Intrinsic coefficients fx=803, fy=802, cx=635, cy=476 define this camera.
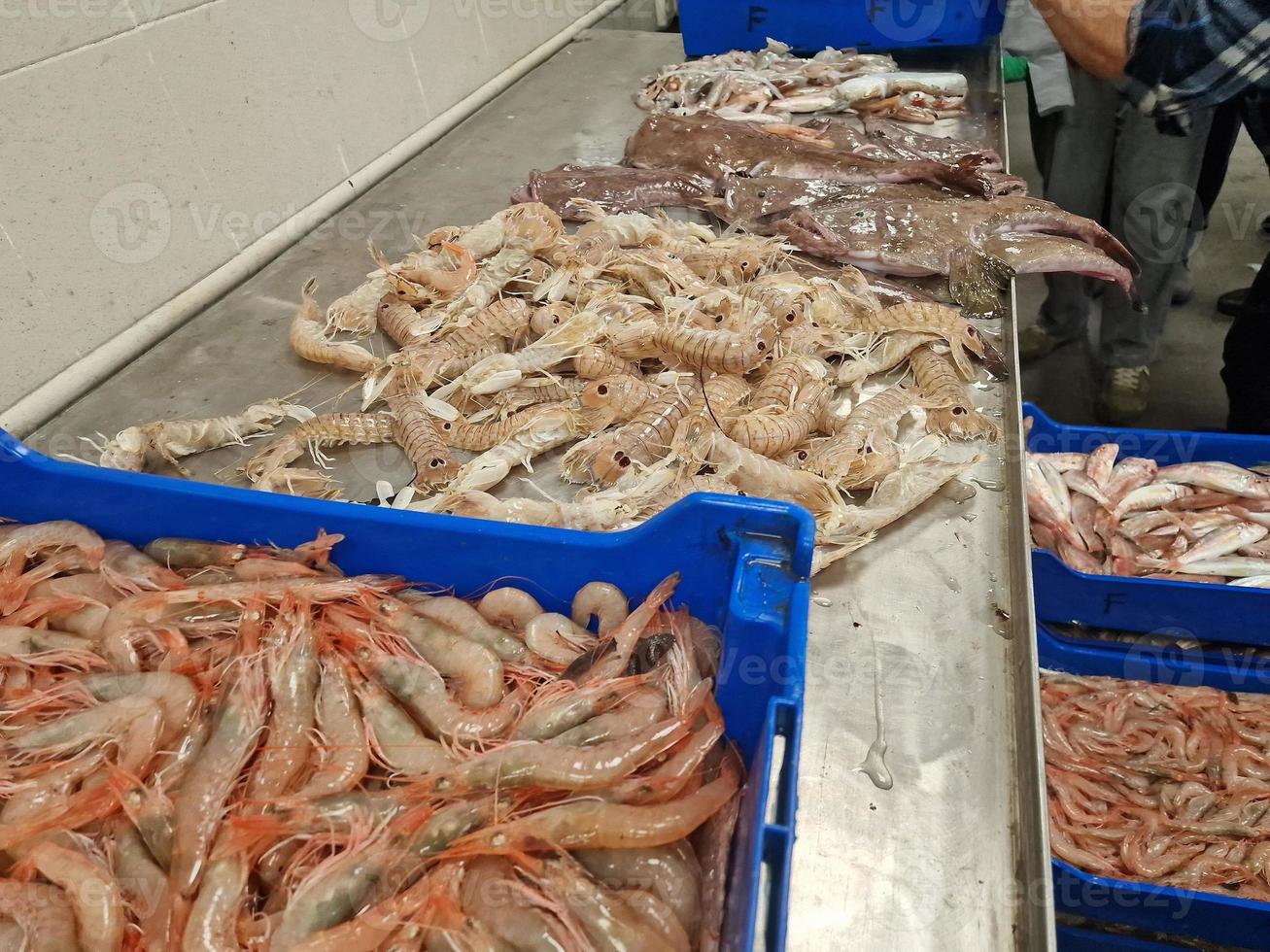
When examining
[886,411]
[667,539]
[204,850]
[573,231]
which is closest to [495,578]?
[667,539]

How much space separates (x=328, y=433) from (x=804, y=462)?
4.36ft

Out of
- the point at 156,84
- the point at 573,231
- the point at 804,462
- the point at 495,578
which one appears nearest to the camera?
the point at 495,578

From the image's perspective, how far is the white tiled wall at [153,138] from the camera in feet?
7.82

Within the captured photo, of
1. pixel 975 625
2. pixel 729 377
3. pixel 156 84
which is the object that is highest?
pixel 156 84

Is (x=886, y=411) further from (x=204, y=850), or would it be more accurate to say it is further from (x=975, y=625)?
(x=204, y=850)

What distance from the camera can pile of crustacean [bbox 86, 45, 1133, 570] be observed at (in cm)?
204

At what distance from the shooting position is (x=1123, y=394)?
4207mm

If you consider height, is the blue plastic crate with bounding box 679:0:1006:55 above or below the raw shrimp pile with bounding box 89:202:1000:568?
above

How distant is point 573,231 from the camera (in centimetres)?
329

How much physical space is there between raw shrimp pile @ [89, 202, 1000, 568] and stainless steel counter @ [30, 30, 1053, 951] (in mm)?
102

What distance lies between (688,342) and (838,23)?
10.4 ft
